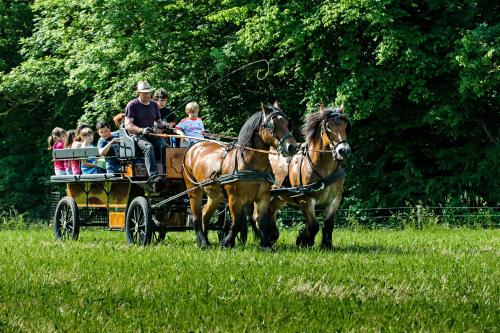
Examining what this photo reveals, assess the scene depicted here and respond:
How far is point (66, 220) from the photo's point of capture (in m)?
15.2

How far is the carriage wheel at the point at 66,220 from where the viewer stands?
14683 mm

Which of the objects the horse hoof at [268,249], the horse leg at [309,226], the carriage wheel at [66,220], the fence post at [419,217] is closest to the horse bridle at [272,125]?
the horse hoof at [268,249]

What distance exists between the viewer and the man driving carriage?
43.7 feet

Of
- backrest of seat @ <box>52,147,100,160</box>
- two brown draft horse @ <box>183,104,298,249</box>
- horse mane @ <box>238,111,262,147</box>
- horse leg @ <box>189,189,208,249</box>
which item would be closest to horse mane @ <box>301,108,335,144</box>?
two brown draft horse @ <box>183,104,298,249</box>

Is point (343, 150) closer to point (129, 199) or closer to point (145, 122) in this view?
point (145, 122)

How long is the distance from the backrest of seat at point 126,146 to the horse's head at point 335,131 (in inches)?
108

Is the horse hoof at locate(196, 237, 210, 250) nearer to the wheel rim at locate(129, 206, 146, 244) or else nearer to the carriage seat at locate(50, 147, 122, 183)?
the wheel rim at locate(129, 206, 146, 244)

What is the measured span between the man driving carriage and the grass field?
1741 mm

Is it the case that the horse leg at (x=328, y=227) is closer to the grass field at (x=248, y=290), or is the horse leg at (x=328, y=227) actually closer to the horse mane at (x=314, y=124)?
the grass field at (x=248, y=290)

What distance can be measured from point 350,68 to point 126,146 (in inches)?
324

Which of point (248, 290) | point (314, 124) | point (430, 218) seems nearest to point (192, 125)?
point (314, 124)

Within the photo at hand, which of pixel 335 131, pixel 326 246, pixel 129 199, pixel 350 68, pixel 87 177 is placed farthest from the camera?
pixel 350 68

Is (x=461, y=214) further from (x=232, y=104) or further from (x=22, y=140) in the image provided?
(x=22, y=140)

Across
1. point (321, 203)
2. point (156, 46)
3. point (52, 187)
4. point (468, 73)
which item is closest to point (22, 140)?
point (52, 187)
